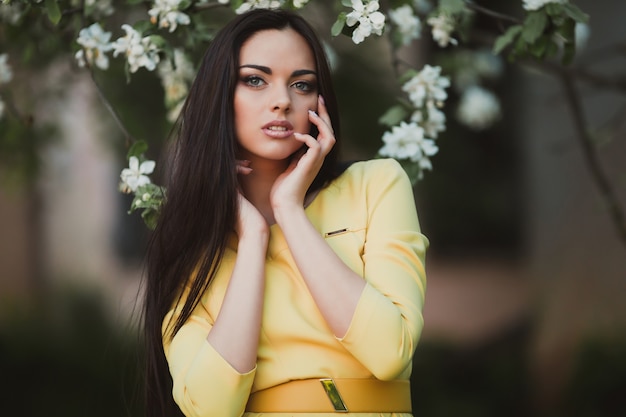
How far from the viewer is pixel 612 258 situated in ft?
18.0

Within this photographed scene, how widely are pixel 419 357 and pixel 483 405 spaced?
77cm

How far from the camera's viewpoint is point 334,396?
7.05 feet

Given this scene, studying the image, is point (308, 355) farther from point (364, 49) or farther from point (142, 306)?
point (364, 49)

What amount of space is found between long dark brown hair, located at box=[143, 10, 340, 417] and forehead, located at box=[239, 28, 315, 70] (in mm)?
19

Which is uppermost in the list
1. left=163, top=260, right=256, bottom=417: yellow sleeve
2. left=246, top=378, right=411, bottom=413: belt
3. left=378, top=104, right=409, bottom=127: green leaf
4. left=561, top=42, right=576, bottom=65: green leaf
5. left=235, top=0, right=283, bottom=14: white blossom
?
left=235, top=0, right=283, bottom=14: white blossom

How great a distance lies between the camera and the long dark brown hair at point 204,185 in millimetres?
2270

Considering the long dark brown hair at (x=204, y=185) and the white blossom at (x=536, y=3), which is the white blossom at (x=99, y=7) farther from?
the white blossom at (x=536, y=3)

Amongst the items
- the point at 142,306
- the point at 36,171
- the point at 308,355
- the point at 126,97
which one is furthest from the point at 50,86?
the point at 308,355

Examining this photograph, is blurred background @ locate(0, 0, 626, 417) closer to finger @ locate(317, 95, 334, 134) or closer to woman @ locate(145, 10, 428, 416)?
woman @ locate(145, 10, 428, 416)

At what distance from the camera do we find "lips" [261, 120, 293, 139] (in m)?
2.25

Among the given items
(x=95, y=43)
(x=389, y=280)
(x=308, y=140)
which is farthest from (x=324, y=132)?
(x=95, y=43)

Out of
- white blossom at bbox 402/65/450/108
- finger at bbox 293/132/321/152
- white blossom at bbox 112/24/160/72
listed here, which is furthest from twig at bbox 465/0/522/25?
white blossom at bbox 112/24/160/72

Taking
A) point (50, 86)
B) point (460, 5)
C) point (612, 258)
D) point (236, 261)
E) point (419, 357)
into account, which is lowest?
point (419, 357)

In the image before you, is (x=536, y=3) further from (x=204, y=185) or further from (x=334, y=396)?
(x=334, y=396)
